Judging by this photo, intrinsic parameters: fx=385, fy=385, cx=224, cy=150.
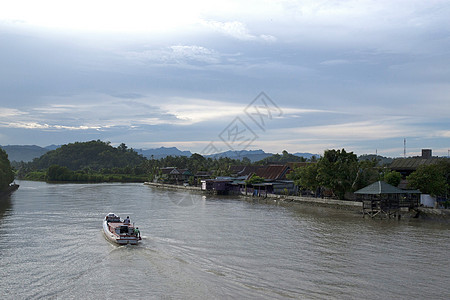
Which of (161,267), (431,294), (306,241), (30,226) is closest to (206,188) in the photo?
(30,226)

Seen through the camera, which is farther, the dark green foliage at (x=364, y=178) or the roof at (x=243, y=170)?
the roof at (x=243, y=170)

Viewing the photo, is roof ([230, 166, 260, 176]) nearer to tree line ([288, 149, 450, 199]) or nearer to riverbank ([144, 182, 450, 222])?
riverbank ([144, 182, 450, 222])

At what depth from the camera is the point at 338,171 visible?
136ft

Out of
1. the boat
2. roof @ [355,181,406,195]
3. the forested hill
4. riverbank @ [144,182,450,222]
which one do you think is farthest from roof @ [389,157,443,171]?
the forested hill

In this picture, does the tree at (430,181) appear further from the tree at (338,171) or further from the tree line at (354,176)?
the tree at (338,171)

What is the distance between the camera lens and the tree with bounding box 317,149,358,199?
40656 millimetres

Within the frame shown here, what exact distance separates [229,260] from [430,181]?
2314 centimetres

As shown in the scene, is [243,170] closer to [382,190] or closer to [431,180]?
[431,180]

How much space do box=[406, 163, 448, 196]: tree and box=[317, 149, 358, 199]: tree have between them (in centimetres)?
714

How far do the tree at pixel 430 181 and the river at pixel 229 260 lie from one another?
4.61m

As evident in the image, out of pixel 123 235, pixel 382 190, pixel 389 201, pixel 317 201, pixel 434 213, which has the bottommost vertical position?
pixel 123 235

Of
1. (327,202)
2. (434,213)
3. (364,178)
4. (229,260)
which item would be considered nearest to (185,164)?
(327,202)

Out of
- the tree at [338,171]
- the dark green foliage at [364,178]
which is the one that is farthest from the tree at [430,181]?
the tree at [338,171]

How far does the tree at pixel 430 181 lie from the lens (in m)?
32.8
